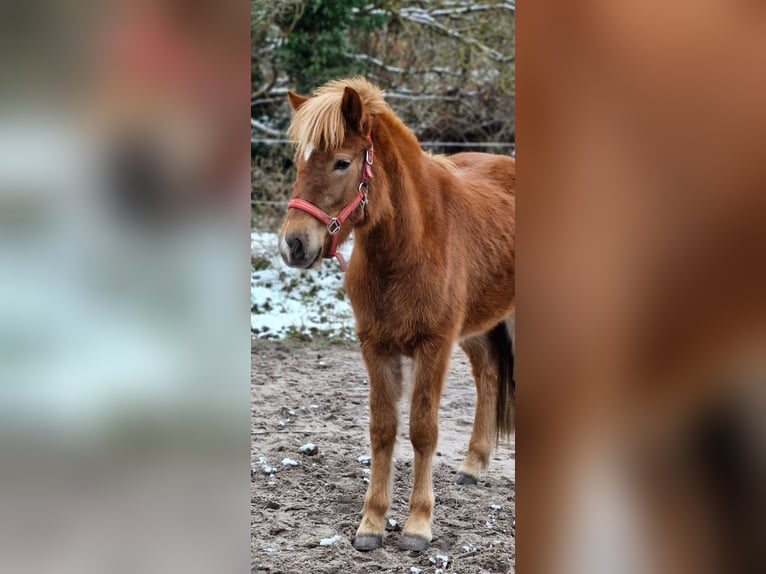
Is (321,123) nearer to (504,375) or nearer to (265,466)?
(504,375)

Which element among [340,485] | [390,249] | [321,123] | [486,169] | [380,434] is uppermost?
[321,123]

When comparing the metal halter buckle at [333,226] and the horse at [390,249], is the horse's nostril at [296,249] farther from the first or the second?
the metal halter buckle at [333,226]

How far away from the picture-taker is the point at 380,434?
2.97 meters

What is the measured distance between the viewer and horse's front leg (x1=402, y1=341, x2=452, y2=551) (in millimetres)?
2838

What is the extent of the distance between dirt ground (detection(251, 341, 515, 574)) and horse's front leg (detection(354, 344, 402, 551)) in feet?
0.26

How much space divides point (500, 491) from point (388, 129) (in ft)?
5.43

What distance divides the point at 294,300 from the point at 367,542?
350 centimetres

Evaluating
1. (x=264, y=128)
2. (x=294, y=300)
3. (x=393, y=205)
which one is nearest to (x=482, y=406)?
(x=393, y=205)
